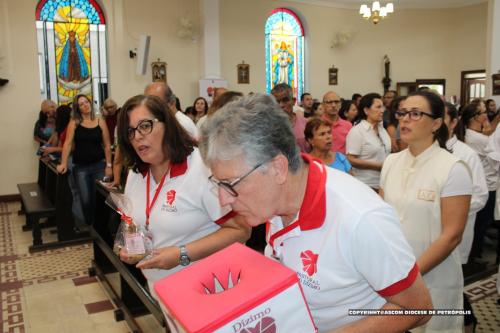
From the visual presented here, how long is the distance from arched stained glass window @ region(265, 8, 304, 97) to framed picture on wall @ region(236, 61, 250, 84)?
1.06 m

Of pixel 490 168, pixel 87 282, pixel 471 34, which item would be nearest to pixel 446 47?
pixel 471 34

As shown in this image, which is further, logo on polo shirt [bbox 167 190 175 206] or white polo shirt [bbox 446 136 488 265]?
white polo shirt [bbox 446 136 488 265]

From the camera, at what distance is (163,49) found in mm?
10211

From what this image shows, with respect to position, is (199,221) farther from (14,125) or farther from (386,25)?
(386,25)

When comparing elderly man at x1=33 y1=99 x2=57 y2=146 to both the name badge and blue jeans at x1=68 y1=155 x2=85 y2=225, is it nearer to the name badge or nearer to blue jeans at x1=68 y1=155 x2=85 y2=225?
blue jeans at x1=68 y1=155 x2=85 y2=225

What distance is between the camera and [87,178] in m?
5.89

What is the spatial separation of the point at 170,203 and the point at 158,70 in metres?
8.53

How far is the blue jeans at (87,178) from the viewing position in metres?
5.84

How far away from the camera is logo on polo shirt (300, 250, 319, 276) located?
1.29 meters

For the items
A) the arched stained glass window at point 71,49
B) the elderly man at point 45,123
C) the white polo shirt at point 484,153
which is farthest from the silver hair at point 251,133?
the arched stained glass window at point 71,49

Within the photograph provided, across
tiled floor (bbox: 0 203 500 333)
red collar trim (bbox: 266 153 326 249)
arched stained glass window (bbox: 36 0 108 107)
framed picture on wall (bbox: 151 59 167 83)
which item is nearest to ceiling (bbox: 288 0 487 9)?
framed picture on wall (bbox: 151 59 167 83)

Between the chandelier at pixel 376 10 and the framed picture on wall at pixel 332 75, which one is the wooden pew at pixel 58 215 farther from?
the framed picture on wall at pixel 332 75

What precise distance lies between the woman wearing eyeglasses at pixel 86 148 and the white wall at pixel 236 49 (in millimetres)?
3784

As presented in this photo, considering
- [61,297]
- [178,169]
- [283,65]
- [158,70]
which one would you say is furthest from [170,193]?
[283,65]
